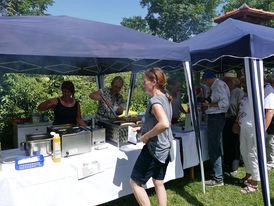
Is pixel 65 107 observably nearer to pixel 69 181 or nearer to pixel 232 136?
pixel 69 181

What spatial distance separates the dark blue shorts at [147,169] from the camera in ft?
6.04

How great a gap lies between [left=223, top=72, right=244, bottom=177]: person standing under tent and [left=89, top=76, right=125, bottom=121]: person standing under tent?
1776mm

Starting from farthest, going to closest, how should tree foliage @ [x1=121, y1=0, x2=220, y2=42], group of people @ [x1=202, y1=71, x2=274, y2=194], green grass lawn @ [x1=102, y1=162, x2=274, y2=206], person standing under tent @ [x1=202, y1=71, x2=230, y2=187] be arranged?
tree foliage @ [x1=121, y1=0, x2=220, y2=42] → person standing under tent @ [x1=202, y1=71, x2=230, y2=187] → group of people @ [x1=202, y1=71, x2=274, y2=194] → green grass lawn @ [x1=102, y1=162, x2=274, y2=206]

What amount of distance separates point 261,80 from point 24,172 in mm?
2473

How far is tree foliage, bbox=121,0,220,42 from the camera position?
1675 cm

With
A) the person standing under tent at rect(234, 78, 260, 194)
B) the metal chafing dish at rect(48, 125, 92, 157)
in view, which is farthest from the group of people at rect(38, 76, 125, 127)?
the person standing under tent at rect(234, 78, 260, 194)

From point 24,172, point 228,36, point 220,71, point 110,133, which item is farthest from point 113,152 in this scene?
point 220,71

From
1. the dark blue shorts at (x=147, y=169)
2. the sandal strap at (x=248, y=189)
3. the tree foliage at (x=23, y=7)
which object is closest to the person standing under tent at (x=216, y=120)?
the sandal strap at (x=248, y=189)

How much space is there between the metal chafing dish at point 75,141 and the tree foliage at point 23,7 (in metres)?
12.6

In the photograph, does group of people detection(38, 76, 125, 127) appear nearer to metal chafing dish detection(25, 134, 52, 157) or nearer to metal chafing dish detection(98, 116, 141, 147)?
metal chafing dish detection(98, 116, 141, 147)

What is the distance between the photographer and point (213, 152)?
9.79 ft

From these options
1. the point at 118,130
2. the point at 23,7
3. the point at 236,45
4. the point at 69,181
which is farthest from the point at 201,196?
the point at 23,7

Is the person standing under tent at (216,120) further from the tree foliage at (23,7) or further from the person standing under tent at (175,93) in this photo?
the tree foliage at (23,7)

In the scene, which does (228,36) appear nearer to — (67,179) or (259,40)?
(259,40)
